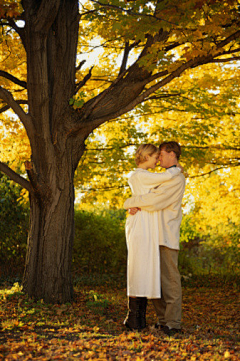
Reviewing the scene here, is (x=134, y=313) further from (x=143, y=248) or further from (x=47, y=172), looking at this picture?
(x=47, y=172)

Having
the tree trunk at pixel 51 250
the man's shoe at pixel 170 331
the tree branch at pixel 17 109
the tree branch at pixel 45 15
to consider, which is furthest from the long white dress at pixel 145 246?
the tree branch at pixel 45 15

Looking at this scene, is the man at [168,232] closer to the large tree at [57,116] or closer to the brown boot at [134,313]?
the brown boot at [134,313]

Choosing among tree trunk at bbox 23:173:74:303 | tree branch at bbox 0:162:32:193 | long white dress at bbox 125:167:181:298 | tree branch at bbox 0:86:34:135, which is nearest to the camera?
long white dress at bbox 125:167:181:298

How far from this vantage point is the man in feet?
15.9

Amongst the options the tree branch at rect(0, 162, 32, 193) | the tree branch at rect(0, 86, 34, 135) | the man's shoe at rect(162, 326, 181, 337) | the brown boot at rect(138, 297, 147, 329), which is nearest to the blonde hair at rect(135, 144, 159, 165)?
the brown boot at rect(138, 297, 147, 329)

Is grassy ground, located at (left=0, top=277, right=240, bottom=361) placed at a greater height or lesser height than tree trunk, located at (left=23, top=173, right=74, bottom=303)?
lesser

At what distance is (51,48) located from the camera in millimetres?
6930

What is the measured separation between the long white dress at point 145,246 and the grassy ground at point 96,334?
497mm

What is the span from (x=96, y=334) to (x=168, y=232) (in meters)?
1.35

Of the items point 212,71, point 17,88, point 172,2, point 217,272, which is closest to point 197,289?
point 217,272

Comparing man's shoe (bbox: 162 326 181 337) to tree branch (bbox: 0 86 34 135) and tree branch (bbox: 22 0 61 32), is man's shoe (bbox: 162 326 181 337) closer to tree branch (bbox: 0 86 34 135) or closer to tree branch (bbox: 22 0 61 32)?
tree branch (bbox: 0 86 34 135)

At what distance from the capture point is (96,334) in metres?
4.52

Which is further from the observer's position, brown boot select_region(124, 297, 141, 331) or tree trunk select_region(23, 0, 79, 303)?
tree trunk select_region(23, 0, 79, 303)

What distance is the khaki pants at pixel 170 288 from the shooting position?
489 cm
